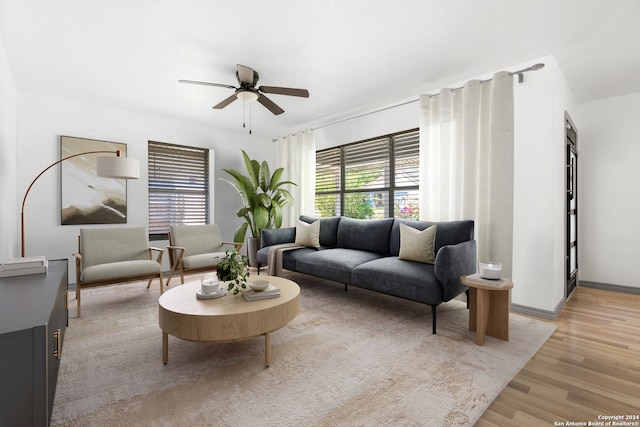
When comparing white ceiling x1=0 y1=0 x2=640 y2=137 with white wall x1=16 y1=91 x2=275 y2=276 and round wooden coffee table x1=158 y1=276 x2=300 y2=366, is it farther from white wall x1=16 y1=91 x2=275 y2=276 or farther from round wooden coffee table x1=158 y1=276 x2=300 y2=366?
round wooden coffee table x1=158 y1=276 x2=300 y2=366

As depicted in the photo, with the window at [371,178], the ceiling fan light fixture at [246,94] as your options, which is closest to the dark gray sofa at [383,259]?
the window at [371,178]

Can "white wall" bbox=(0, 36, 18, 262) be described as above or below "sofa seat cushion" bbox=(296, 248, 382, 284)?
above

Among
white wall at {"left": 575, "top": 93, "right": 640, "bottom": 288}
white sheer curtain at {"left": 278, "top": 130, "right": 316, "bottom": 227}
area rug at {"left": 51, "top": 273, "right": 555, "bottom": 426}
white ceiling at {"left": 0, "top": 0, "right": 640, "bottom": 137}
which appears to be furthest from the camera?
white sheer curtain at {"left": 278, "top": 130, "right": 316, "bottom": 227}

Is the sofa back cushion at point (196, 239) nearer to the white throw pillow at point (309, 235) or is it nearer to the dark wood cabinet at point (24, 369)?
the white throw pillow at point (309, 235)

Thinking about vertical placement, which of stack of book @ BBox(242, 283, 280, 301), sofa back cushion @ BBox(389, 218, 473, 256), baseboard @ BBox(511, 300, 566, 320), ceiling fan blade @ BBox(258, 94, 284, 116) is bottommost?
baseboard @ BBox(511, 300, 566, 320)

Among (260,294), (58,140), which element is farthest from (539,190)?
(58,140)

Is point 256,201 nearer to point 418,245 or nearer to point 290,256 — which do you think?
point 290,256

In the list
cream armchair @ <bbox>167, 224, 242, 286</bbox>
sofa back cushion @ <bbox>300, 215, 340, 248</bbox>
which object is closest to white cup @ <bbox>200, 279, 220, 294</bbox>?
cream armchair @ <bbox>167, 224, 242, 286</bbox>

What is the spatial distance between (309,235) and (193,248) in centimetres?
166

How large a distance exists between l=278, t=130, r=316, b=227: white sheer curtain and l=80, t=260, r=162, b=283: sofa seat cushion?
2613 millimetres

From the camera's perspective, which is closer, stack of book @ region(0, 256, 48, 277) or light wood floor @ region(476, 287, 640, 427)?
light wood floor @ region(476, 287, 640, 427)

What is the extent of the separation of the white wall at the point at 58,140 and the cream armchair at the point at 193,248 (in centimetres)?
81

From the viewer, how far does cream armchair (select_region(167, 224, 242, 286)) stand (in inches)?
148

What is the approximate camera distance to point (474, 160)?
10.6 ft
